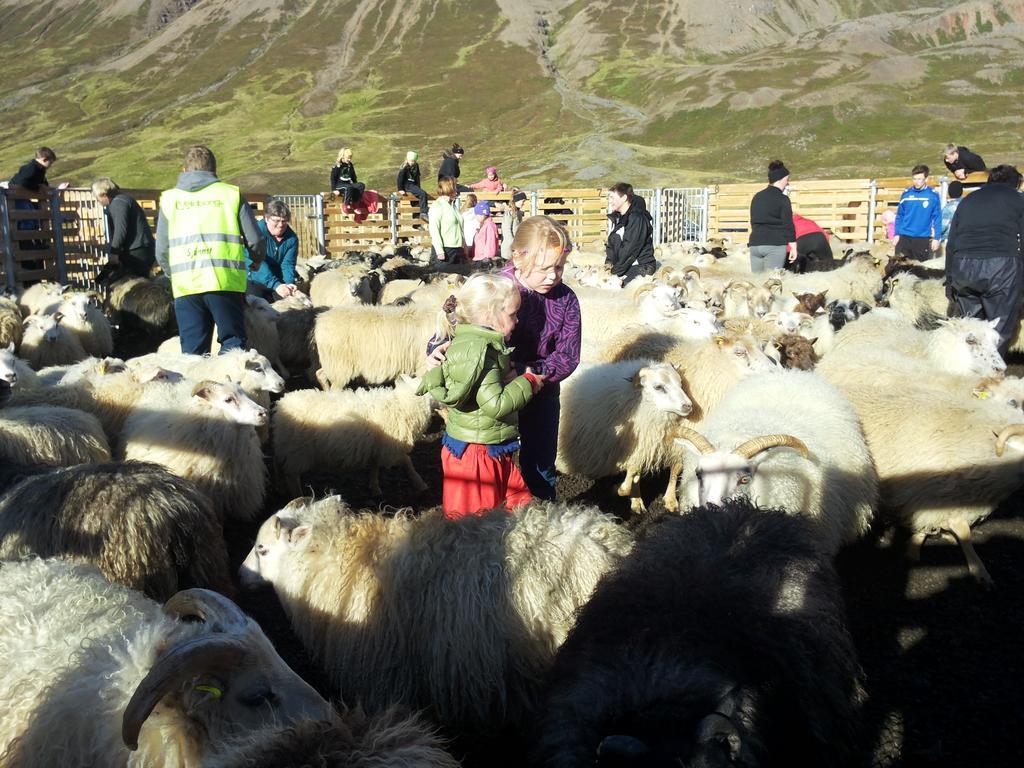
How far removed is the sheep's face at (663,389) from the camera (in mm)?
5871

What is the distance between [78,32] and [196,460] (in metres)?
177

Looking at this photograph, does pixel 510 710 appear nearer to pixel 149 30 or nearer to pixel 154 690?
pixel 154 690

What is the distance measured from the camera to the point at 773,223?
1046 centimetres

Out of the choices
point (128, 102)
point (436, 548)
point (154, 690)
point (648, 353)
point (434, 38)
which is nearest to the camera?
point (154, 690)

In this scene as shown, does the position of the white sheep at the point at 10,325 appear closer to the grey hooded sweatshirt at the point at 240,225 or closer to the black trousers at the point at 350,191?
the grey hooded sweatshirt at the point at 240,225

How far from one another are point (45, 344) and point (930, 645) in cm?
956

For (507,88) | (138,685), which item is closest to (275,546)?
(138,685)

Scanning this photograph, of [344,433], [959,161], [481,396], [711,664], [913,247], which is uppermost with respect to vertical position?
[959,161]

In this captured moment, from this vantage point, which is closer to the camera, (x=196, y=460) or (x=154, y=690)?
(x=154, y=690)

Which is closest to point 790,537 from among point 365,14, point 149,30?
point 365,14

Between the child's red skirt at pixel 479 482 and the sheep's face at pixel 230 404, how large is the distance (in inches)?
87.8

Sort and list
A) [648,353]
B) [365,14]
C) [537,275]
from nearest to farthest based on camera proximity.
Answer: [537,275] < [648,353] < [365,14]

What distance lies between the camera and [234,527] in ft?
18.2

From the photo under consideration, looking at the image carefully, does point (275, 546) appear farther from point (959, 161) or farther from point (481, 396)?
point (959, 161)
